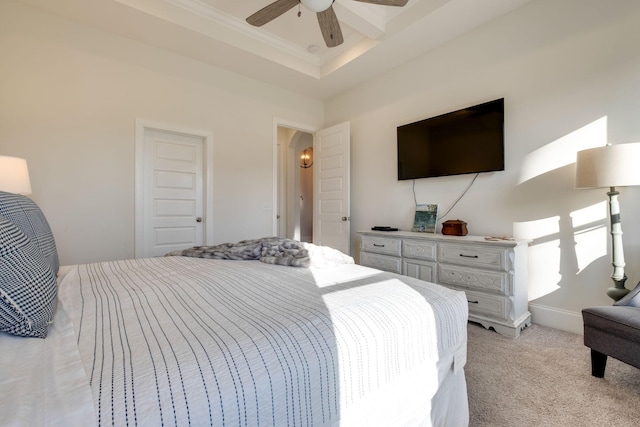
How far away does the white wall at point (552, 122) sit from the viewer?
2.11m

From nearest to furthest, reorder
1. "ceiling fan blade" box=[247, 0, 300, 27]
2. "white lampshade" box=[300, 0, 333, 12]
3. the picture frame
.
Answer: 1. "white lampshade" box=[300, 0, 333, 12]
2. "ceiling fan blade" box=[247, 0, 300, 27]
3. the picture frame

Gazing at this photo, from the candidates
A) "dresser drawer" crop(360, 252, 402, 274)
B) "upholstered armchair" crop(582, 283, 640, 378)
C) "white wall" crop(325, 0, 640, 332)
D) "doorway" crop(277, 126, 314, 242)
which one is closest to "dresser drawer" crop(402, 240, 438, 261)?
"dresser drawer" crop(360, 252, 402, 274)

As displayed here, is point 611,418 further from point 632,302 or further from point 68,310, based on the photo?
point 68,310

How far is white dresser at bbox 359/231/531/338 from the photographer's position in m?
2.25

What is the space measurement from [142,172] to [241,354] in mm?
3184

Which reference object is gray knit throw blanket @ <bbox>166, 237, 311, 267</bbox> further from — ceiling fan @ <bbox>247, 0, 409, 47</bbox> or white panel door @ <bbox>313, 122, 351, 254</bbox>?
white panel door @ <bbox>313, 122, 351, 254</bbox>

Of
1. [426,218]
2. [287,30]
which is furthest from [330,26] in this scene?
[426,218]

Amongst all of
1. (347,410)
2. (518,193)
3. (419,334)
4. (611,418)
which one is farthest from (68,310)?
(518,193)

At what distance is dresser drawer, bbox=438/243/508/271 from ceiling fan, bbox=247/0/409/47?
2.08 metres

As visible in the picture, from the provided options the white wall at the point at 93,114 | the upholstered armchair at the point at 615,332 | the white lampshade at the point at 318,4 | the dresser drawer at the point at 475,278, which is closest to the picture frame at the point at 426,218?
the dresser drawer at the point at 475,278

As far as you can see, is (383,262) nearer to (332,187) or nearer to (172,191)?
(332,187)

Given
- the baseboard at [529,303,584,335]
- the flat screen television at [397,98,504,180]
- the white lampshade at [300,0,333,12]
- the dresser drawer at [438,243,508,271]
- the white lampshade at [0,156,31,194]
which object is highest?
the white lampshade at [300,0,333,12]

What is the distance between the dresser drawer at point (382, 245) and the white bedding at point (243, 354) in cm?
173

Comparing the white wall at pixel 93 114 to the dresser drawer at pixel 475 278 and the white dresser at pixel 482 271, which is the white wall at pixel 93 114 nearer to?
the white dresser at pixel 482 271
